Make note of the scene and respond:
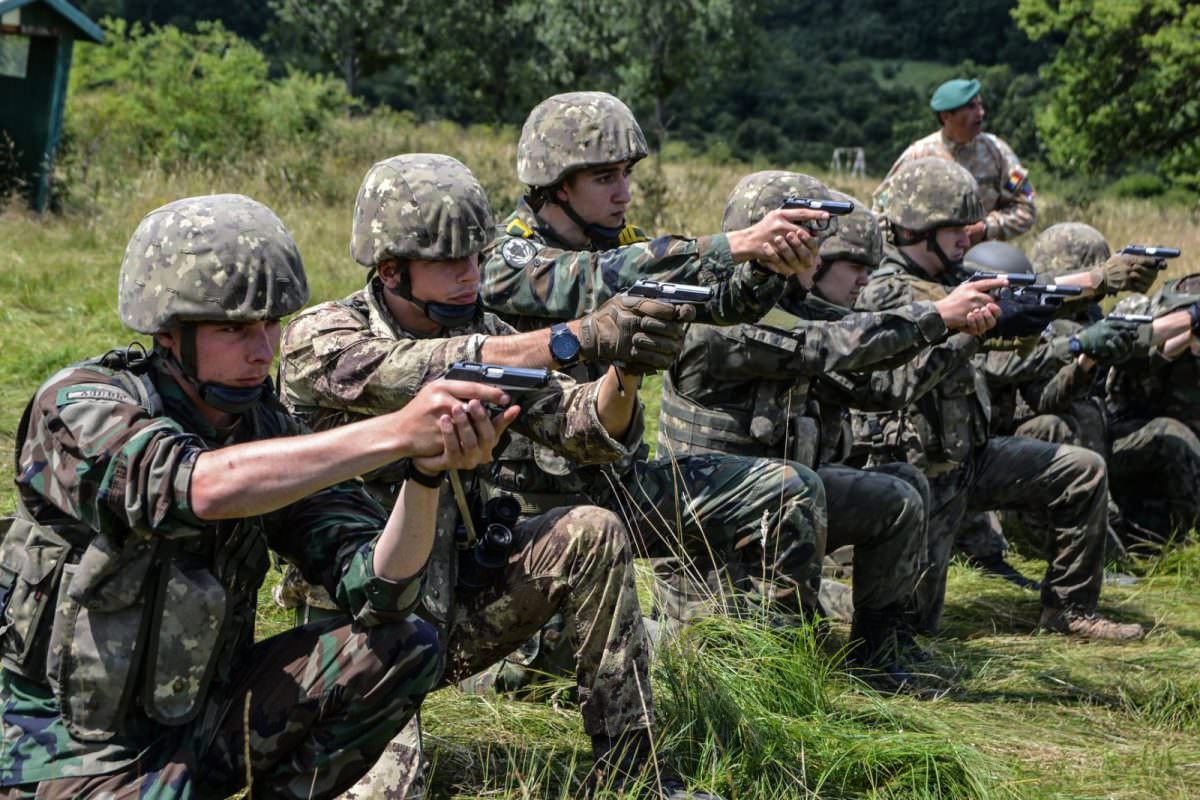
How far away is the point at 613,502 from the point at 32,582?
2.32 m

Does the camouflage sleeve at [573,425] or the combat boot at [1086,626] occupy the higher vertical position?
the camouflage sleeve at [573,425]

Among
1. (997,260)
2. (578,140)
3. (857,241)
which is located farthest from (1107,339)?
(578,140)

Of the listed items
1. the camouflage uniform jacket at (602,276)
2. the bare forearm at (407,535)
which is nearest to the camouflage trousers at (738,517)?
the camouflage uniform jacket at (602,276)

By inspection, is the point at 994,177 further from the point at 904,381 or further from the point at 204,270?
the point at 204,270

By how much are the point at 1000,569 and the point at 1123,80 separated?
64.5ft

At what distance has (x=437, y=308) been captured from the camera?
14.7ft

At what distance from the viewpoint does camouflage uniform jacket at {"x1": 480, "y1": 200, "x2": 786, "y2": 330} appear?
4.91 meters

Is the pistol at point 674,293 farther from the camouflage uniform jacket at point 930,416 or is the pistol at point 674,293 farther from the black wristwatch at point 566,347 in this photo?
the camouflage uniform jacket at point 930,416

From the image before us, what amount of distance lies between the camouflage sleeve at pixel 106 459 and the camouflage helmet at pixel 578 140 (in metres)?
2.42

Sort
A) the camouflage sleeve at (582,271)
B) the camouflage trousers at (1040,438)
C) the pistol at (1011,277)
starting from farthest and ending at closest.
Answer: the camouflage trousers at (1040,438) < the pistol at (1011,277) < the camouflage sleeve at (582,271)

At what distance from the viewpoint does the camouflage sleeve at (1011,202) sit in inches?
407

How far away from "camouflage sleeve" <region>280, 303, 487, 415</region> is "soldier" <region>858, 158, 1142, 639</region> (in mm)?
2784

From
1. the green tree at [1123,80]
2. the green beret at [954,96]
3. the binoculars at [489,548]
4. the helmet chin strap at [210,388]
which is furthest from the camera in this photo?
the green tree at [1123,80]

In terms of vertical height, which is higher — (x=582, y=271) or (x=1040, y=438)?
(x=582, y=271)
